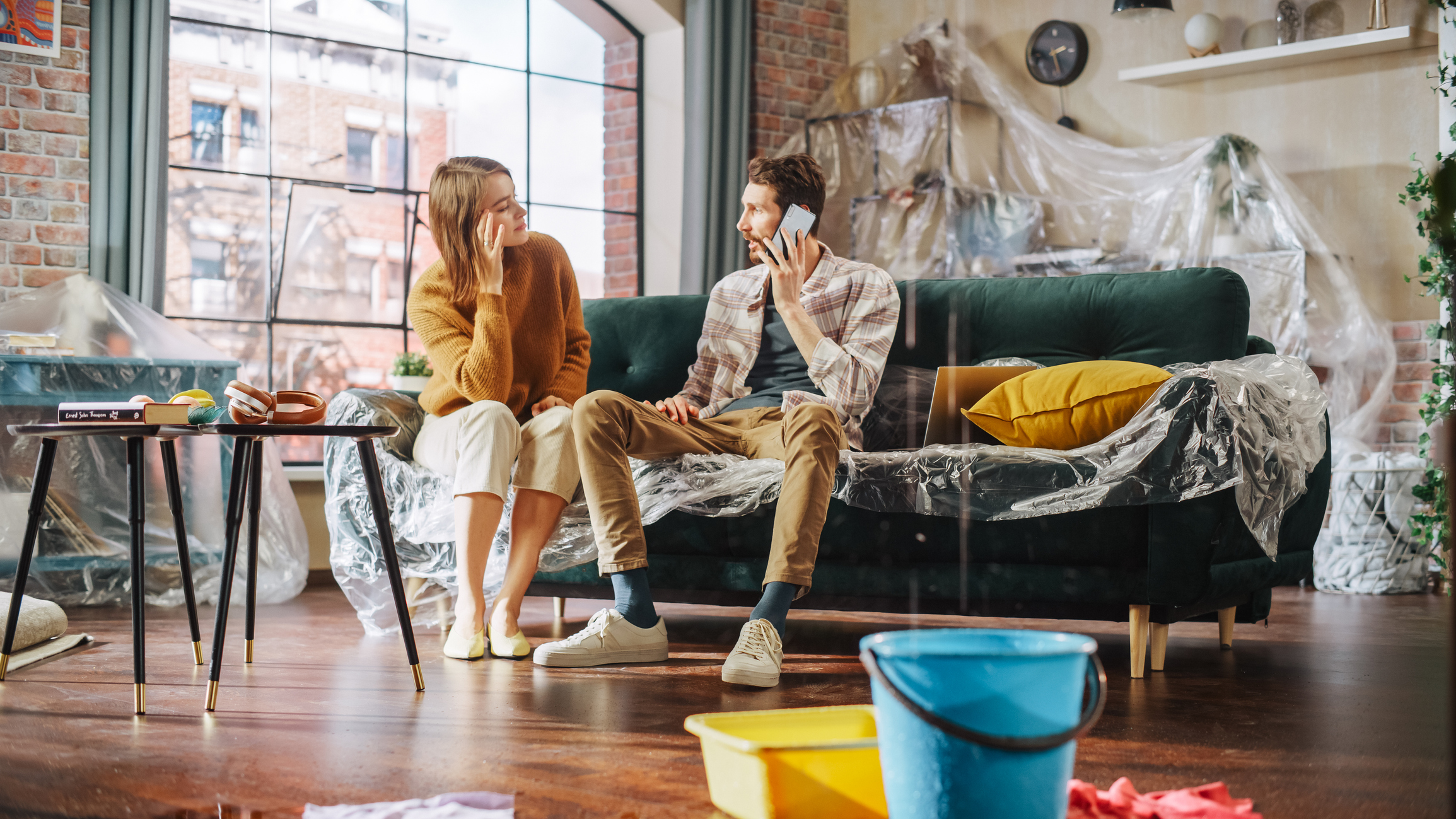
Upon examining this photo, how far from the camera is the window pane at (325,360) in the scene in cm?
390

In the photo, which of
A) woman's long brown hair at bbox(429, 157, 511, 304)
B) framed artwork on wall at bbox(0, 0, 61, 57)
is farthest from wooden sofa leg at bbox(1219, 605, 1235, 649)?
framed artwork on wall at bbox(0, 0, 61, 57)

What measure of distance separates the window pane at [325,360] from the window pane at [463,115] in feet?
1.77

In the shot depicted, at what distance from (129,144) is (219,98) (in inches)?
22.5

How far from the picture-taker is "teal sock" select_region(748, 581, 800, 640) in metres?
1.89

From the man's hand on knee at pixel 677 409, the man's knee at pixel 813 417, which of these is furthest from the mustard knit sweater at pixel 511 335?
the man's knee at pixel 813 417

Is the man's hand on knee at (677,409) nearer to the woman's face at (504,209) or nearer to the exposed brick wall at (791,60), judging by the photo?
the woman's face at (504,209)

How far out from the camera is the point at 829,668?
6.54ft

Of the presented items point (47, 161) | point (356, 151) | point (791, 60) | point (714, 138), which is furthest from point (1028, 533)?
point (791, 60)

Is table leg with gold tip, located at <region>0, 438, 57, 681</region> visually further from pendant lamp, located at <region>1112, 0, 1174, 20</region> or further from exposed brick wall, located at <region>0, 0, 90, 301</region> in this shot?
pendant lamp, located at <region>1112, 0, 1174, 20</region>

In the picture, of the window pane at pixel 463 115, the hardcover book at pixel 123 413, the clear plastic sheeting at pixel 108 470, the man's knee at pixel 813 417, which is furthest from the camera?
the window pane at pixel 463 115

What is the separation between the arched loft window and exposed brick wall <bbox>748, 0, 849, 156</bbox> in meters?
0.46

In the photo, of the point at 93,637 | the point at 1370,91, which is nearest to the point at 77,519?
the point at 93,637

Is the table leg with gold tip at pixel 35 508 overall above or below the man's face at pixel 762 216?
below

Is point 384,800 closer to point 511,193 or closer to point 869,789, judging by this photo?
point 869,789
